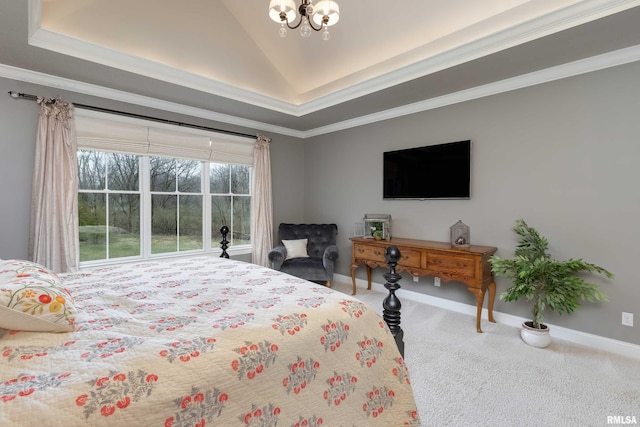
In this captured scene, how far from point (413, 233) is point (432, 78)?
6.18ft

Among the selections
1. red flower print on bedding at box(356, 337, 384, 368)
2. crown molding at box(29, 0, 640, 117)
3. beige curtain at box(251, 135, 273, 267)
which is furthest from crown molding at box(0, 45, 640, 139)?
red flower print on bedding at box(356, 337, 384, 368)

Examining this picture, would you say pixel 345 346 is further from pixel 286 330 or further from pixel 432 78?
pixel 432 78

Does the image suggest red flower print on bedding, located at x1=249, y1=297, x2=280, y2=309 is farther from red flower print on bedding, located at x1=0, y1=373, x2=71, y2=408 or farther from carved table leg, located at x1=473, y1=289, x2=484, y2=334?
carved table leg, located at x1=473, y1=289, x2=484, y2=334

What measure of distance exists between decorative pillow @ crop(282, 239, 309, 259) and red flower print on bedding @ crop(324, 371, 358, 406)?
324cm

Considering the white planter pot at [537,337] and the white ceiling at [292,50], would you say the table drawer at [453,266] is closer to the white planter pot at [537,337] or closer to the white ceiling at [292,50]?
the white planter pot at [537,337]

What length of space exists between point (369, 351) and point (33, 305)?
54.7 inches

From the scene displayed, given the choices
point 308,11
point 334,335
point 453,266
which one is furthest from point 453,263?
point 308,11

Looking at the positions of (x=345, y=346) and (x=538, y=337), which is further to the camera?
(x=538, y=337)

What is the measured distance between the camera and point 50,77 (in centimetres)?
307

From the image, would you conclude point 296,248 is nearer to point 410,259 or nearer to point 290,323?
point 410,259

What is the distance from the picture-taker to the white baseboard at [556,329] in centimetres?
258

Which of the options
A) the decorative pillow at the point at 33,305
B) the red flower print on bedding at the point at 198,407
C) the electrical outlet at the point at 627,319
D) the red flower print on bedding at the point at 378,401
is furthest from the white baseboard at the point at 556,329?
the decorative pillow at the point at 33,305

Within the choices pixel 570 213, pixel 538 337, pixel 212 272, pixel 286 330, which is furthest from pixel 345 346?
pixel 570 213

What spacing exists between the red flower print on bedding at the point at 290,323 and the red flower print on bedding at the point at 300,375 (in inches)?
4.5
